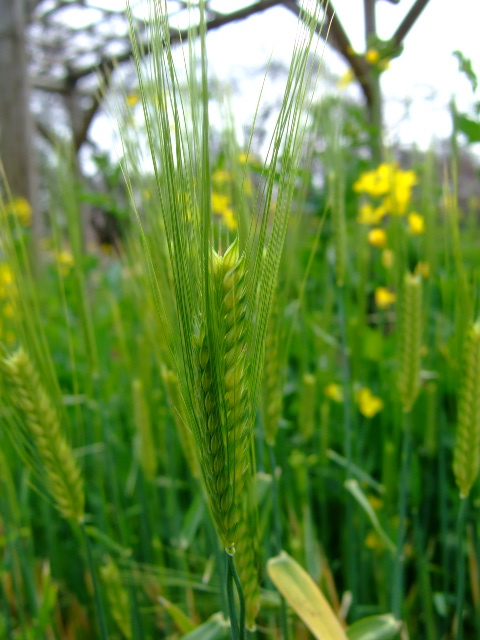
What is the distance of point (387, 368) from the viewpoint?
104cm

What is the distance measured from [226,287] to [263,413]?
0.23m

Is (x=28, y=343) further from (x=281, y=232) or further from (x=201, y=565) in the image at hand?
(x=201, y=565)

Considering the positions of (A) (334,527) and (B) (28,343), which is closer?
(B) (28,343)

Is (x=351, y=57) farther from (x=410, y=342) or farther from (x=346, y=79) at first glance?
(x=410, y=342)

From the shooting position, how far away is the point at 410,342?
59 centimetres

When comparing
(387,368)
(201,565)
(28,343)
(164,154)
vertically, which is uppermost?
(164,154)

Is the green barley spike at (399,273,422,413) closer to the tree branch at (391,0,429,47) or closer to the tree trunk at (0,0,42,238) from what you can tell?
the tree branch at (391,0,429,47)

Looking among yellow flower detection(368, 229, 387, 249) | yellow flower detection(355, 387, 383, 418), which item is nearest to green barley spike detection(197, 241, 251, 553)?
yellow flower detection(355, 387, 383, 418)

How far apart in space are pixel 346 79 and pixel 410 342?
86cm

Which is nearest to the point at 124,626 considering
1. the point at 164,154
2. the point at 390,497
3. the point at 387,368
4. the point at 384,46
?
the point at 390,497

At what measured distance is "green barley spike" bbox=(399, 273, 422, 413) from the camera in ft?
1.91

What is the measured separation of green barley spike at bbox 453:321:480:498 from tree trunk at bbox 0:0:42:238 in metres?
1.78

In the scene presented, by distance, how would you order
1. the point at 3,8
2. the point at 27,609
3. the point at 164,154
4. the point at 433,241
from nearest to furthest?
1. the point at 164,154
2. the point at 433,241
3. the point at 27,609
4. the point at 3,8

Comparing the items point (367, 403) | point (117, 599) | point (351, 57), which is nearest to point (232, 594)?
point (117, 599)
